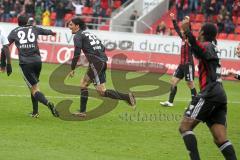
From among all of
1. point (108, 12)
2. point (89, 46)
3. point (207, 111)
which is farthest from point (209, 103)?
point (108, 12)

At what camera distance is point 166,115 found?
15531 mm

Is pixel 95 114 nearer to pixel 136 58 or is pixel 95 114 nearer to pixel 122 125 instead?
pixel 122 125

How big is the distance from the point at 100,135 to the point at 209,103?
341cm

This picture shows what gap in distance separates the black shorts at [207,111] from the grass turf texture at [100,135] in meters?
1.28

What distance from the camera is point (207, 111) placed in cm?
943

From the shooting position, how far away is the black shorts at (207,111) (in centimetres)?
941

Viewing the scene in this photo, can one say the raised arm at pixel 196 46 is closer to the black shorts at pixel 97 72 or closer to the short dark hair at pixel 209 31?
the short dark hair at pixel 209 31

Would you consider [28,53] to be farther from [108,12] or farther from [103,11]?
[108,12]

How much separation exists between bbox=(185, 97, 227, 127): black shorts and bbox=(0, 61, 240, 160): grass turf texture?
4.19 ft

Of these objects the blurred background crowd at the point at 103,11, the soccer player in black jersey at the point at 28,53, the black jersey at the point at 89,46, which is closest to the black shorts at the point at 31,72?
the soccer player in black jersey at the point at 28,53

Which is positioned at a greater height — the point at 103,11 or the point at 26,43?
the point at 26,43

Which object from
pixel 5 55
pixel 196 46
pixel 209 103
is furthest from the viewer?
pixel 5 55

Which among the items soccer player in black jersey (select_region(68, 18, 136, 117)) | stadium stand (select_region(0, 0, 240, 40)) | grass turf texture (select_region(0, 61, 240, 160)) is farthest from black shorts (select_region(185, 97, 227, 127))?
stadium stand (select_region(0, 0, 240, 40))

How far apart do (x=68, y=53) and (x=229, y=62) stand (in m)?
6.94
